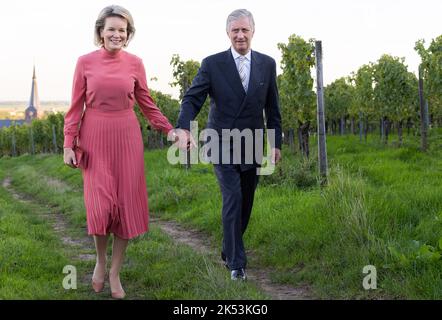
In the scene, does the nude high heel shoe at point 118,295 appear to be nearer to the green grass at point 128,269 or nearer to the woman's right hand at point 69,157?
the green grass at point 128,269

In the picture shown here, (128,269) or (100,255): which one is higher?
(100,255)

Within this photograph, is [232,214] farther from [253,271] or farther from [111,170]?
[111,170]

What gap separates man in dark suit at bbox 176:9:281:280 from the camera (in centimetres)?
434

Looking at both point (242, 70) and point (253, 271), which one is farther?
point (253, 271)

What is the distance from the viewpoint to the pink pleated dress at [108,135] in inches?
153

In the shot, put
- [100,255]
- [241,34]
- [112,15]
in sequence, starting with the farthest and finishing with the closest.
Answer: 1. [241,34]
2. [100,255]
3. [112,15]

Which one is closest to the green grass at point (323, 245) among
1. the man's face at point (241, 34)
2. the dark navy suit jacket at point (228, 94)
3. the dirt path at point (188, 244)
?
the dirt path at point (188, 244)

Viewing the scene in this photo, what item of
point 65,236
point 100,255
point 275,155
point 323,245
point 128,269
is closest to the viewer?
point 100,255

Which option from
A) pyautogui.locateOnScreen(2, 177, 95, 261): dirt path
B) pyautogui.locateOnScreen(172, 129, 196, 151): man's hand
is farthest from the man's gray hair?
pyautogui.locateOnScreen(2, 177, 95, 261): dirt path

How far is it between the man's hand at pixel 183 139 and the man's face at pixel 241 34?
0.83 meters

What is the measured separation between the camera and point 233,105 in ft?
14.4

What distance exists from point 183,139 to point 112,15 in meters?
1.04

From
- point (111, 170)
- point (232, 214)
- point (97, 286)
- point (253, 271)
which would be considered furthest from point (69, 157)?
point (253, 271)

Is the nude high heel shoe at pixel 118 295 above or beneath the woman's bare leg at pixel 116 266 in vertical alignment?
beneath
